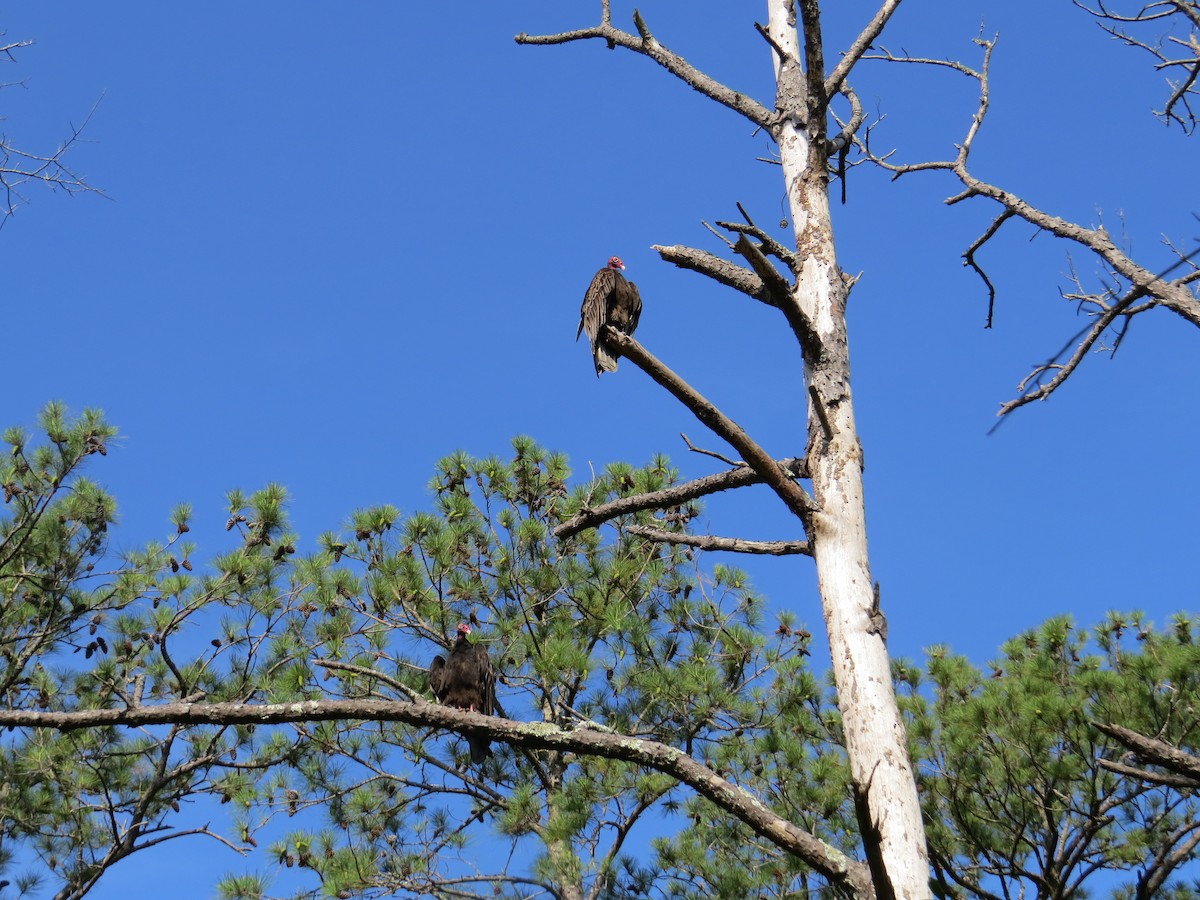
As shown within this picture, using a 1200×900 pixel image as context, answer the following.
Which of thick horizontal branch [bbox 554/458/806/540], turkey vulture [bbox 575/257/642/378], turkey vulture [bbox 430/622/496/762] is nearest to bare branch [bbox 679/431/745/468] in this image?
thick horizontal branch [bbox 554/458/806/540]

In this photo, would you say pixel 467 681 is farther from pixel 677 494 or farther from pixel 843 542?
pixel 843 542

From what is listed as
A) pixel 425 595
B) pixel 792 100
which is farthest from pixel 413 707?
pixel 425 595

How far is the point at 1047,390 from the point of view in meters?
4.15

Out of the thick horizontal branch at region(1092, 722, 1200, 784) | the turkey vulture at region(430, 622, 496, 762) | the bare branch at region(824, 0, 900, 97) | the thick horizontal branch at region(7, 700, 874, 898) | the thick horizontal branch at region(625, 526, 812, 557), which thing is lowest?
the thick horizontal branch at region(7, 700, 874, 898)

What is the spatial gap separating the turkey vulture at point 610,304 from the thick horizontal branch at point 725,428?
227 cm

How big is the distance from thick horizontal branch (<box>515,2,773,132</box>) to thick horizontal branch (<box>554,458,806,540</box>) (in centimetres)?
134

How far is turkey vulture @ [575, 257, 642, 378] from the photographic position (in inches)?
225

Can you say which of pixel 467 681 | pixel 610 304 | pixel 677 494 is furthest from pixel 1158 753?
pixel 467 681

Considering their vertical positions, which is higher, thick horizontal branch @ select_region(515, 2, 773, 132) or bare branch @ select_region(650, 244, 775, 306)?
thick horizontal branch @ select_region(515, 2, 773, 132)

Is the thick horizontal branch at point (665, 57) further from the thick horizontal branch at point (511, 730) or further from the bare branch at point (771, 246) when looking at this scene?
the thick horizontal branch at point (511, 730)

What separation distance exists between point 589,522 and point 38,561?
232 inches

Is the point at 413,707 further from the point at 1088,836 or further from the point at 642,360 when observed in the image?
the point at 1088,836

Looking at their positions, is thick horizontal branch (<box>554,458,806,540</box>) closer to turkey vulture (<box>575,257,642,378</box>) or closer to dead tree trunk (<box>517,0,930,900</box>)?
dead tree trunk (<box>517,0,930,900</box>)

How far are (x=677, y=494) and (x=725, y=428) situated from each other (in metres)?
0.45
